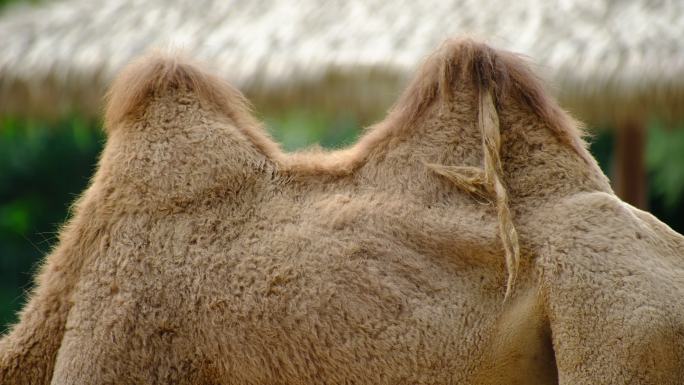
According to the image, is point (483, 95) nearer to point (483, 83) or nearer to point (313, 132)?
point (483, 83)

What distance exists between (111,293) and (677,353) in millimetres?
1446

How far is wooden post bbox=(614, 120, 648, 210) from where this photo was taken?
754 cm

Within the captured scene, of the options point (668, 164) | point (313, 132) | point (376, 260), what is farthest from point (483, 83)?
point (313, 132)

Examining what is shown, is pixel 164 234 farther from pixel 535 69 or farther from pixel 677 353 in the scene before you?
pixel 677 353

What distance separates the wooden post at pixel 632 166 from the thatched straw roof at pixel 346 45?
1325mm

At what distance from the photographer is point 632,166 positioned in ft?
24.9

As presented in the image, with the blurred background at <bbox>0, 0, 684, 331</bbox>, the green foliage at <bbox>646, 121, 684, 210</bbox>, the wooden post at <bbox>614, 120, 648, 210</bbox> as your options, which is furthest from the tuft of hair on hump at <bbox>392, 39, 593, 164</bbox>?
the green foliage at <bbox>646, 121, 684, 210</bbox>

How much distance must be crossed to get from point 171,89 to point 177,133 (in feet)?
0.56

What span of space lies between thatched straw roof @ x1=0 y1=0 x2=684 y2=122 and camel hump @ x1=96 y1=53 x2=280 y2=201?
2.28 metres

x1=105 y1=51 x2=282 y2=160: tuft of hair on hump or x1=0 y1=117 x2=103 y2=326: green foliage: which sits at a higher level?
x1=105 y1=51 x2=282 y2=160: tuft of hair on hump

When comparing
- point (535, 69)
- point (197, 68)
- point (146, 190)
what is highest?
point (535, 69)

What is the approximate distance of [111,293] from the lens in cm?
271

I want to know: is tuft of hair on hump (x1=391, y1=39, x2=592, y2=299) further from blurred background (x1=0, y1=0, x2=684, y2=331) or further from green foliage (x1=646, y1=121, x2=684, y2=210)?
green foliage (x1=646, y1=121, x2=684, y2=210)

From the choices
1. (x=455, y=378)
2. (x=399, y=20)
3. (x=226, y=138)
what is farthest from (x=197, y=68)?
(x=399, y=20)
